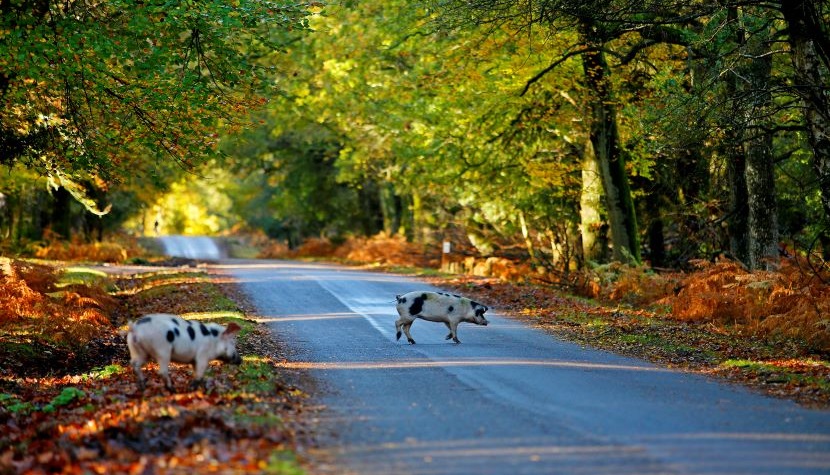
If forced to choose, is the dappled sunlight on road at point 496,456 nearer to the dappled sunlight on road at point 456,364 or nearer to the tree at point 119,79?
the dappled sunlight on road at point 456,364

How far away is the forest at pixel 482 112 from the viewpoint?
17.2m

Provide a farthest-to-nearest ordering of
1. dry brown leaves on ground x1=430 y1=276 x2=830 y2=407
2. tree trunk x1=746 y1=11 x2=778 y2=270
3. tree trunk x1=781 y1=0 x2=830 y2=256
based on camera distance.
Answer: tree trunk x1=746 y1=11 x2=778 y2=270 < tree trunk x1=781 y1=0 x2=830 y2=256 < dry brown leaves on ground x1=430 y1=276 x2=830 y2=407

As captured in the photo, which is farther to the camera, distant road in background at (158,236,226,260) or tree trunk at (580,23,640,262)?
distant road in background at (158,236,226,260)

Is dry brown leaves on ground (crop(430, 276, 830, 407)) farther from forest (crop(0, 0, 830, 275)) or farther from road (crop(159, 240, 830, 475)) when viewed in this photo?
forest (crop(0, 0, 830, 275))

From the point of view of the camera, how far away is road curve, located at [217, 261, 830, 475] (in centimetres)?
859

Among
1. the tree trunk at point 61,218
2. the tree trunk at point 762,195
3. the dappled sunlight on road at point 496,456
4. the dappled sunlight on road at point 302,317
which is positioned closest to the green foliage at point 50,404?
the dappled sunlight on road at point 496,456

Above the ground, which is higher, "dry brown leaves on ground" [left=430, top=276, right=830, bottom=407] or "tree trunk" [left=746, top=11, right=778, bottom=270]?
"tree trunk" [left=746, top=11, right=778, bottom=270]

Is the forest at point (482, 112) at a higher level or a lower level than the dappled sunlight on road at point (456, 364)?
higher

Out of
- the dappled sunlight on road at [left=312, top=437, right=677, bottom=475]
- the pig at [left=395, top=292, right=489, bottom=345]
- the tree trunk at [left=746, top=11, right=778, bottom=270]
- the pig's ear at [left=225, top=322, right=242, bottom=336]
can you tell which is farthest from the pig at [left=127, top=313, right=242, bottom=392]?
the tree trunk at [left=746, top=11, right=778, bottom=270]

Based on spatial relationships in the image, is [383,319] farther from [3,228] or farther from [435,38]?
[3,228]

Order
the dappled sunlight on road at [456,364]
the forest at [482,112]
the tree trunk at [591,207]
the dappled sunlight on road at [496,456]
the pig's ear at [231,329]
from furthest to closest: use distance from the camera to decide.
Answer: the tree trunk at [591,207]
the forest at [482,112]
the dappled sunlight on road at [456,364]
the pig's ear at [231,329]
the dappled sunlight on road at [496,456]

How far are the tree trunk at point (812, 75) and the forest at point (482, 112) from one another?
4cm

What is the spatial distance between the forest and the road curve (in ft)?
16.6

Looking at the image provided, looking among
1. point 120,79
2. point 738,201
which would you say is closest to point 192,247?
point 738,201
